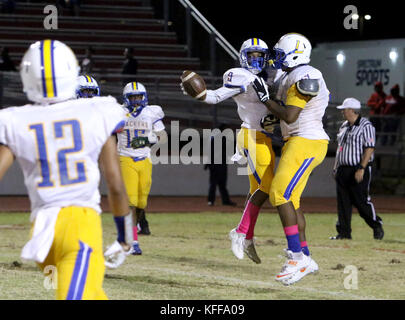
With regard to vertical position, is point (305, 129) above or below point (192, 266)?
above

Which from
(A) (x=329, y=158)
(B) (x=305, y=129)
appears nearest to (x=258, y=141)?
(B) (x=305, y=129)

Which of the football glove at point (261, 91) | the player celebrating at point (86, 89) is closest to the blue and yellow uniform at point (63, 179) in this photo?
the football glove at point (261, 91)

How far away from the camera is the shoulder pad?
6855 millimetres

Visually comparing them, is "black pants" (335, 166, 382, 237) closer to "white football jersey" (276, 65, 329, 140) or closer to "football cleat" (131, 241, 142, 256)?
"football cleat" (131, 241, 142, 256)

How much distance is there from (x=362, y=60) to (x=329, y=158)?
3478 mm

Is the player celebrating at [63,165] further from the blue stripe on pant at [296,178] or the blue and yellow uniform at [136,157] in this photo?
the blue and yellow uniform at [136,157]

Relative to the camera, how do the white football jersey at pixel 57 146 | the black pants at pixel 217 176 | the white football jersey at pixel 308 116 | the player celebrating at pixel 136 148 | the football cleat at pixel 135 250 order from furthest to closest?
the black pants at pixel 217 176 → the player celebrating at pixel 136 148 → the football cleat at pixel 135 250 → the white football jersey at pixel 308 116 → the white football jersey at pixel 57 146

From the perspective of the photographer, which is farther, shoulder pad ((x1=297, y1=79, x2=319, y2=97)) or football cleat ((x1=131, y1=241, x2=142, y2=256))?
football cleat ((x1=131, y1=241, x2=142, y2=256))

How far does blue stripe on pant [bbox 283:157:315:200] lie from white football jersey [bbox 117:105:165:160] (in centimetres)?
263

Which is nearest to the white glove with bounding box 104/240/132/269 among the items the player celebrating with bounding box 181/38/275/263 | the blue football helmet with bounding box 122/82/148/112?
the player celebrating with bounding box 181/38/275/263

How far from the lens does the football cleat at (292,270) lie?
22.6ft

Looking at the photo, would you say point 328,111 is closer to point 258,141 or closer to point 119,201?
point 258,141

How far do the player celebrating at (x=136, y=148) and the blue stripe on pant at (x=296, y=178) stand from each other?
2.53m
